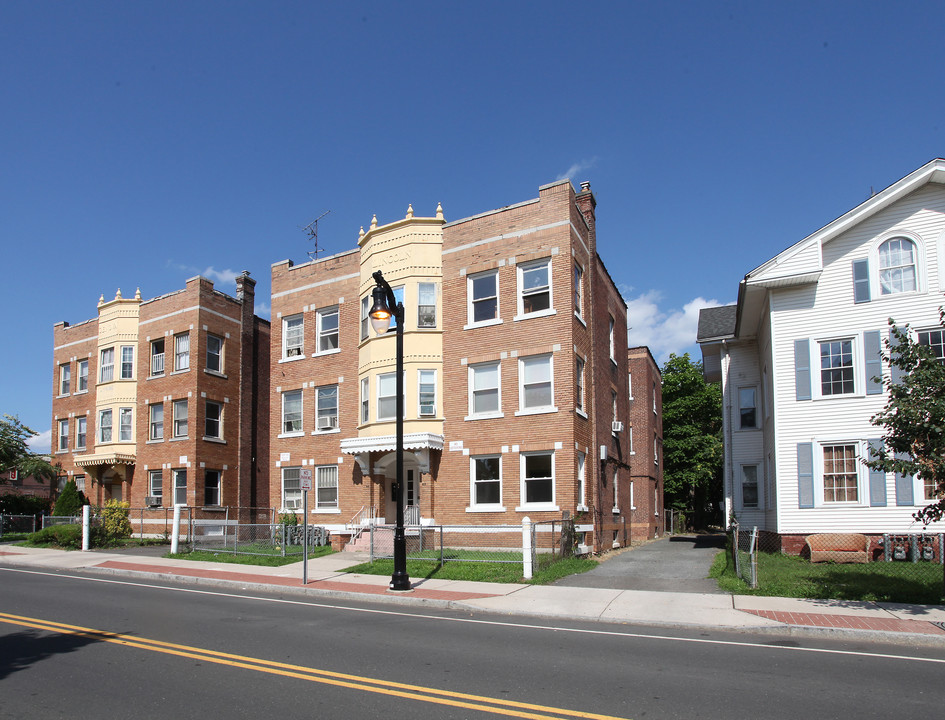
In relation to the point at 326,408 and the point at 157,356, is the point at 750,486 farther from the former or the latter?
the point at 157,356

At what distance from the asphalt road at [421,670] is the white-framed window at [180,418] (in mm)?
19400

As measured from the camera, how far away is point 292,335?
28.6 m

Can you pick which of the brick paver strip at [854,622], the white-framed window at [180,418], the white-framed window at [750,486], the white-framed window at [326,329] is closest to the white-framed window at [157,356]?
the white-framed window at [180,418]

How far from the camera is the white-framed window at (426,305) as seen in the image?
24.2 metres

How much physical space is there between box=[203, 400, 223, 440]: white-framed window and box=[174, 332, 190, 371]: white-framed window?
78.8 inches

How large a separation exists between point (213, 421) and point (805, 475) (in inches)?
938

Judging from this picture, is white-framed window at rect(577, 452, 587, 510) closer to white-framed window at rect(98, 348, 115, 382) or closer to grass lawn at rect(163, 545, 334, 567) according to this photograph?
grass lawn at rect(163, 545, 334, 567)

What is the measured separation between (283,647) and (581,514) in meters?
13.8

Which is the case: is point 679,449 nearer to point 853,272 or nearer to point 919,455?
point 853,272

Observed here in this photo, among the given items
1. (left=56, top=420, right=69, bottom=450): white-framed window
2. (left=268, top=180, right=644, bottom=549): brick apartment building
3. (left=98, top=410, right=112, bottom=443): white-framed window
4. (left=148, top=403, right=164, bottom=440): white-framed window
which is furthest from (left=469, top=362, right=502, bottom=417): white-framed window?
(left=56, top=420, right=69, bottom=450): white-framed window

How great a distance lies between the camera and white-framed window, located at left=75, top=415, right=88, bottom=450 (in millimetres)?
36562

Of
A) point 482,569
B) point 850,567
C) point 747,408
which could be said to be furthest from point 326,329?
point 850,567

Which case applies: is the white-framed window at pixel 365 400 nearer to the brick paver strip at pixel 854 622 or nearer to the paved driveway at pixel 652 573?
the paved driveway at pixel 652 573

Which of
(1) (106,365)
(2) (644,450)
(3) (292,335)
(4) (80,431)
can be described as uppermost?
(3) (292,335)
